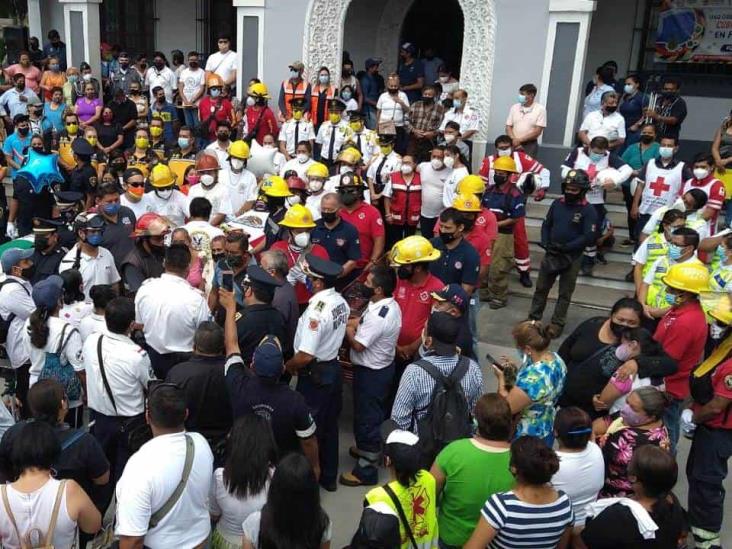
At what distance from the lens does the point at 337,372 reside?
184 inches

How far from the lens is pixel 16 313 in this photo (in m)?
4.64

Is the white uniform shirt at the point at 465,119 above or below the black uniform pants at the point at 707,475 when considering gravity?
above

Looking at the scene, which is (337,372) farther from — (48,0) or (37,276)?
(48,0)

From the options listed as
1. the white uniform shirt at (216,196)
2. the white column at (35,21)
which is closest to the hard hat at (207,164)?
the white uniform shirt at (216,196)

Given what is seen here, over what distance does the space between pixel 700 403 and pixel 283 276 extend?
2846mm

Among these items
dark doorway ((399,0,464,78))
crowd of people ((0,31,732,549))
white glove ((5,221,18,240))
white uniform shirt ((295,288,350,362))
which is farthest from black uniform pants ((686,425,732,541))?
dark doorway ((399,0,464,78))

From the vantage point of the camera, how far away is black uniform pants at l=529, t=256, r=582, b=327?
286 inches

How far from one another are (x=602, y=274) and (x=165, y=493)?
6985 mm

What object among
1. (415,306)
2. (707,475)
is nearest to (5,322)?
(415,306)

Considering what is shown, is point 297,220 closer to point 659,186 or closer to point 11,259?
point 11,259

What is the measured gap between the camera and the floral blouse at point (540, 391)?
389cm

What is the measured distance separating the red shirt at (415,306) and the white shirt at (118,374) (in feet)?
6.42

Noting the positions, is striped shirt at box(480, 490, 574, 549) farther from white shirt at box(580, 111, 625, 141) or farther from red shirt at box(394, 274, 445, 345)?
white shirt at box(580, 111, 625, 141)

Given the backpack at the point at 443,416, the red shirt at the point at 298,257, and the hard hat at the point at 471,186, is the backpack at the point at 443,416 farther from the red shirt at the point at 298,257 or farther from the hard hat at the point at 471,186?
the hard hat at the point at 471,186
